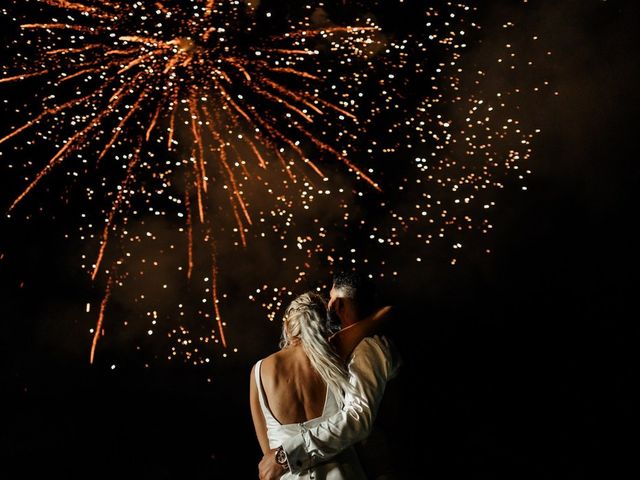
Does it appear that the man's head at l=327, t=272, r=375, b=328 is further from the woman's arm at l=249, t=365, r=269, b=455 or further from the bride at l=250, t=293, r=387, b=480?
the woman's arm at l=249, t=365, r=269, b=455

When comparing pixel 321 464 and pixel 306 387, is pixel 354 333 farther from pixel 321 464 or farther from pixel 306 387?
pixel 321 464

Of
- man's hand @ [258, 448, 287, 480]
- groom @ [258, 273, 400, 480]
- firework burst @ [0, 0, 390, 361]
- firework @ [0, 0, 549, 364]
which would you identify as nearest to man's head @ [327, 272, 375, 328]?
groom @ [258, 273, 400, 480]

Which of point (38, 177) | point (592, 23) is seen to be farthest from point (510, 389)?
point (38, 177)

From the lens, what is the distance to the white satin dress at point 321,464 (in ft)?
7.07

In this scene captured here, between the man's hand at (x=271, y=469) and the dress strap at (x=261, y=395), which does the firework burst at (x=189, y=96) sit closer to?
the dress strap at (x=261, y=395)

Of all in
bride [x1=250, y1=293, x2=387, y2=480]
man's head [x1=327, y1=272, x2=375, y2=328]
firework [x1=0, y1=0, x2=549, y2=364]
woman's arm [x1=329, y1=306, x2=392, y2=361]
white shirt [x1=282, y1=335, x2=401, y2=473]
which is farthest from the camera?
firework [x1=0, y1=0, x2=549, y2=364]

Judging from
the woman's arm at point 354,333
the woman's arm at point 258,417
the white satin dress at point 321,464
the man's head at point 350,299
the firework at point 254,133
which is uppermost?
the firework at point 254,133

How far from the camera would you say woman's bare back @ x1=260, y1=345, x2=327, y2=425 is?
2266 millimetres

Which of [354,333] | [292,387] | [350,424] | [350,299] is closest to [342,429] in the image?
[350,424]

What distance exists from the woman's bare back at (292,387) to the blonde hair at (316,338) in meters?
0.04

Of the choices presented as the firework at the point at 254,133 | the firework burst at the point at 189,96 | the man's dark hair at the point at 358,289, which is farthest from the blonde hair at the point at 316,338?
the firework burst at the point at 189,96

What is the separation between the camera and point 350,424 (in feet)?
6.89

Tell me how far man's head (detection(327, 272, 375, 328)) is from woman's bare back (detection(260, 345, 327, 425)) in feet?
0.71

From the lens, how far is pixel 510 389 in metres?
3.42
